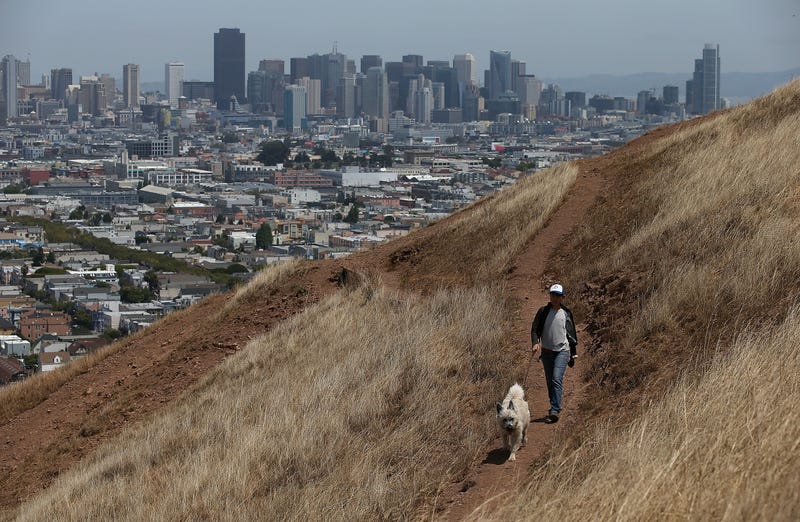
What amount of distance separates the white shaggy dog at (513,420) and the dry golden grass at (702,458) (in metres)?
0.29

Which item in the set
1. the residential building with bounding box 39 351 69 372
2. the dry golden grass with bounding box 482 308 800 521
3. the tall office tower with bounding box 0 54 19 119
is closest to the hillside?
the dry golden grass with bounding box 482 308 800 521

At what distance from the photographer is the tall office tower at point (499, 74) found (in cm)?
17988

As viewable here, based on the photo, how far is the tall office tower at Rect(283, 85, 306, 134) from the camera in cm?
16275

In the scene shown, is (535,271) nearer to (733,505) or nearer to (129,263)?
(733,505)

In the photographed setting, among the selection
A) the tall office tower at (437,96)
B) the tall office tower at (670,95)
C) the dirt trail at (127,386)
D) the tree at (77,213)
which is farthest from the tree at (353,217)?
the tall office tower at (437,96)

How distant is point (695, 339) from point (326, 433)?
1.64m

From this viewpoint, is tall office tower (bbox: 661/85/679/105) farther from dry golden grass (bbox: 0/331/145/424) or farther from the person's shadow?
the person's shadow

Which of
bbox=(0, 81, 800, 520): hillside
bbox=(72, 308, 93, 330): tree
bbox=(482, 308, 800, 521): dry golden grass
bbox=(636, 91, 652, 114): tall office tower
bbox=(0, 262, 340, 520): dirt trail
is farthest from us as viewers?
bbox=(636, 91, 652, 114): tall office tower

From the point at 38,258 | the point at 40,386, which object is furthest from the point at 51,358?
the point at 38,258

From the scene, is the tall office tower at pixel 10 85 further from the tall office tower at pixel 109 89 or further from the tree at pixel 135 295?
the tree at pixel 135 295

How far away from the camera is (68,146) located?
435 feet

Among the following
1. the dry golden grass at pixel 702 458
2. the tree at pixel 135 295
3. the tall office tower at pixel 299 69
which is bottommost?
the tree at pixel 135 295

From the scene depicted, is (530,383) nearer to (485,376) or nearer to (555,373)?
(485,376)

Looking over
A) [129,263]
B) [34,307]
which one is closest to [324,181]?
[129,263]
